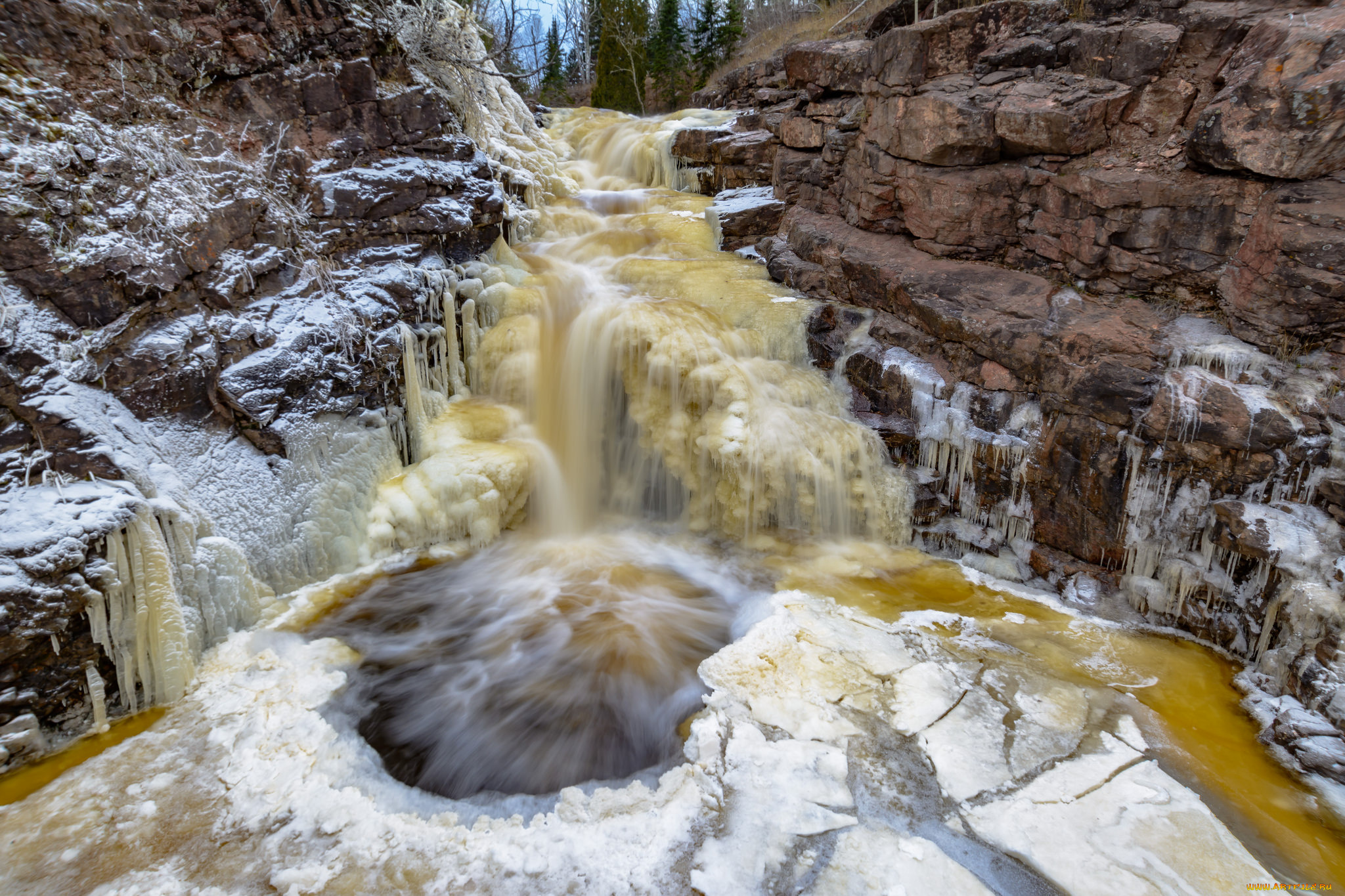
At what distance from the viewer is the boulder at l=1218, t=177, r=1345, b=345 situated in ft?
13.6

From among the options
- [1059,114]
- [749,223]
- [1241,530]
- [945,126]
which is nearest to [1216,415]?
[1241,530]

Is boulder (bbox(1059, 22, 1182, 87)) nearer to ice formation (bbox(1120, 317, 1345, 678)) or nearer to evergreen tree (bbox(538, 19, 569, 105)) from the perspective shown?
ice formation (bbox(1120, 317, 1345, 678))

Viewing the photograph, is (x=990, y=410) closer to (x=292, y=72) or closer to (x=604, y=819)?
(x=604, y=819)

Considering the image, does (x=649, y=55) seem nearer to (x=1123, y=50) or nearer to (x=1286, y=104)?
(x=1123, y=50)

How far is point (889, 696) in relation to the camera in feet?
12.9

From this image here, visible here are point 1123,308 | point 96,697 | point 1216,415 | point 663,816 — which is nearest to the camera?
point 663,816

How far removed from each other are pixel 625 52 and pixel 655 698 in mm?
23954

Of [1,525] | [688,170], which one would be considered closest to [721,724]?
[1,525]

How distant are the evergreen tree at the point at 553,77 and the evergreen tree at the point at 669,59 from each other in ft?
13.0

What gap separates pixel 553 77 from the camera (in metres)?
24.2

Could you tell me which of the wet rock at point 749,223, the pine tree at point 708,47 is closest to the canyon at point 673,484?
the wet rock at point 749,223

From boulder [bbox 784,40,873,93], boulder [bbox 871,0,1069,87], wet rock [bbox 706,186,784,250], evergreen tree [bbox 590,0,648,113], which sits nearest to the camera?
boulder [bbox 871,0,1069,87]

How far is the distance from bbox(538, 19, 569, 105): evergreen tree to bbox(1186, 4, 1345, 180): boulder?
2284 centimetres

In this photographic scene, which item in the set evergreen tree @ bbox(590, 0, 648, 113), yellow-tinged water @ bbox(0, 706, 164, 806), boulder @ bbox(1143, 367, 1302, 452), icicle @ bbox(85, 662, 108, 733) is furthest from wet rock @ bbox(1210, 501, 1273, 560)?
evergreen tree @ bbox(590, 0, 648, 113)
